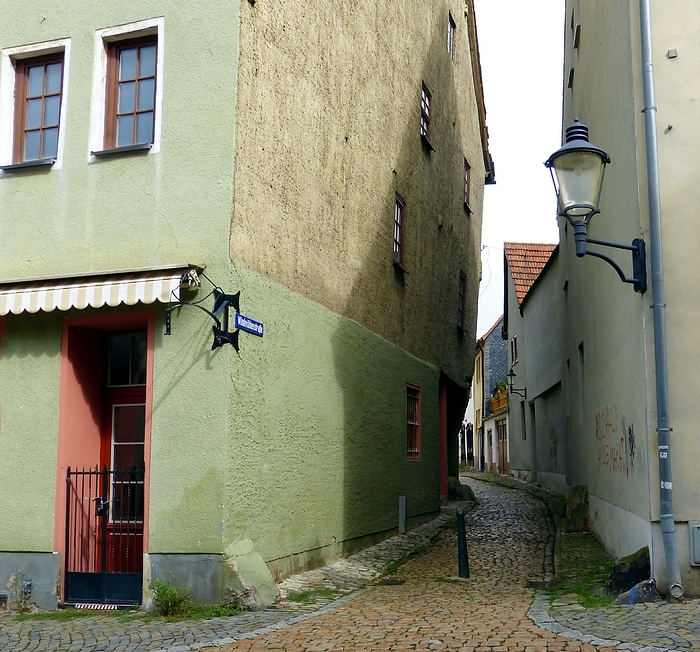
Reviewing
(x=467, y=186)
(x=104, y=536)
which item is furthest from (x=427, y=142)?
(x=104, y=536)

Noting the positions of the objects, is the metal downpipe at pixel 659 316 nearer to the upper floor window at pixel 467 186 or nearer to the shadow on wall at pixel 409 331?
the shadow on wall at pixel 409 331

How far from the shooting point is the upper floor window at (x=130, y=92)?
33.5 ft

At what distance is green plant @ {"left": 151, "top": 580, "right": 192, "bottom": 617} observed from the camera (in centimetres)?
879

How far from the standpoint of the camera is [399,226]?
16.4m

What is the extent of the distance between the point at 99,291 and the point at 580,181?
499cm

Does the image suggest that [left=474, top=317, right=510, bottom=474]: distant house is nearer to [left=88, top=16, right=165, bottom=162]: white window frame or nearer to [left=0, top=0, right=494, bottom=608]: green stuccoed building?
[left=0, top=0, right=494, bottom=608]: green stuccoed building

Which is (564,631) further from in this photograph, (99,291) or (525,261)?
(525,261)

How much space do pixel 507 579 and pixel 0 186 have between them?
25.6 ft

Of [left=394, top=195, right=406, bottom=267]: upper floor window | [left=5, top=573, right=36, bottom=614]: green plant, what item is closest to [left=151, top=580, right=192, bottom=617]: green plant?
[left=5, top=573, right=36, bottom=614]: green plant

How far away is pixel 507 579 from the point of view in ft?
36.3

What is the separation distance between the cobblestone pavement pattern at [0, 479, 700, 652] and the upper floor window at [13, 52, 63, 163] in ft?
17.6

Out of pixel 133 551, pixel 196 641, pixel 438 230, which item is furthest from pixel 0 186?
pixel 438 230

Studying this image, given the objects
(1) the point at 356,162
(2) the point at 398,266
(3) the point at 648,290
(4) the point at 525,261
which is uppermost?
(4) the point at 525,261

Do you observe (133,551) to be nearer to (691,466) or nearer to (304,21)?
(691,466)
